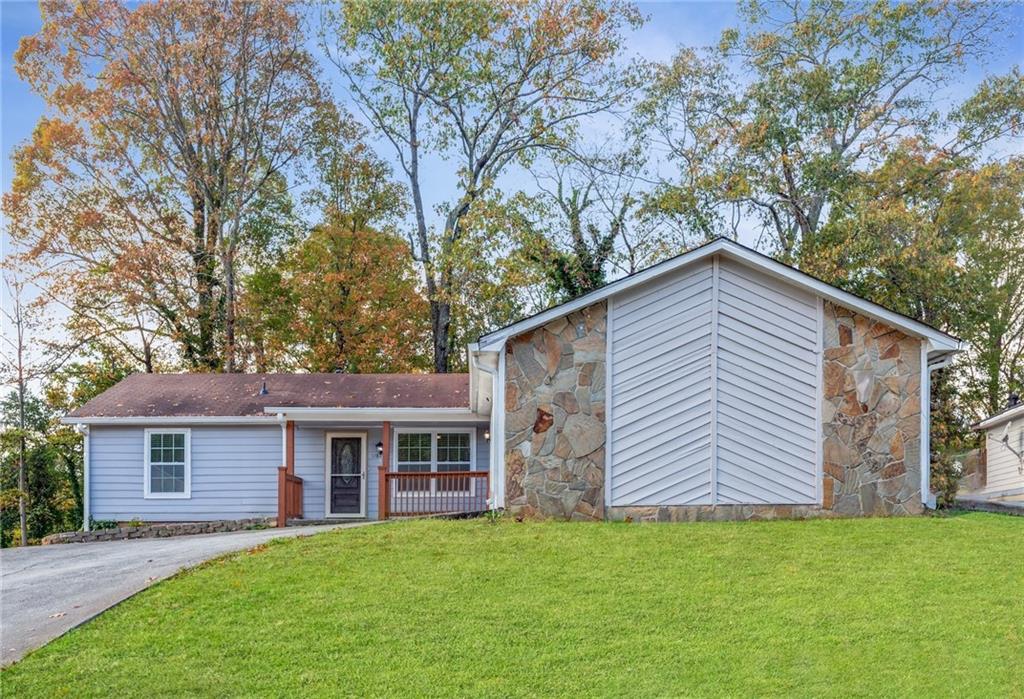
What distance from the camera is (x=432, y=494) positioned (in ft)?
60.2

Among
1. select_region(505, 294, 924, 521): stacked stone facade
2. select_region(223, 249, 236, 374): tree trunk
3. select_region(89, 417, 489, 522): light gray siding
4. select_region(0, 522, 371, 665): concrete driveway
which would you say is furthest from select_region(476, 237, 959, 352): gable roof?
select_region(223, 249, 236, 374): tree trunk

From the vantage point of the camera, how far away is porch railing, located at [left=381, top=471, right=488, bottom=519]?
18.1m

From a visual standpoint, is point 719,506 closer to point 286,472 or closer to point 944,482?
point 944,482

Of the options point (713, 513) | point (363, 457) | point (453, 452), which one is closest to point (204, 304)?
point (363, 457)

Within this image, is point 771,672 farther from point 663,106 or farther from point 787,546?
point 663,106

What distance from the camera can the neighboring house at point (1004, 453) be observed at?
23969 millimetres

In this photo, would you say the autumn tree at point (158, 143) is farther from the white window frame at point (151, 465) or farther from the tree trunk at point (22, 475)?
the white window frame at point (151, 465)

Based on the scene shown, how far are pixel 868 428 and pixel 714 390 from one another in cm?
224

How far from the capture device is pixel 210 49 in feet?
86.4

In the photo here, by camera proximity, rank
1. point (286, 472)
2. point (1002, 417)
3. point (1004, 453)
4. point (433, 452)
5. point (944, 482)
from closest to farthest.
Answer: point (944, 482)
point (286, 472)
point (433, 452)
point (1002, 417)
point (1004, 453)

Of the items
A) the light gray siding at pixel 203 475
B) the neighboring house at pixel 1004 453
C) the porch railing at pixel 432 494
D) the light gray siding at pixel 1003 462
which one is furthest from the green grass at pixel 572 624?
the light gray siding at pixel 1003 462

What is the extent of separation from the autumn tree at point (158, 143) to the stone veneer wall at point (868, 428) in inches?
713

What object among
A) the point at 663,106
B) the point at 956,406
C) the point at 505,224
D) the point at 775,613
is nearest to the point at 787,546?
the point at 775,613

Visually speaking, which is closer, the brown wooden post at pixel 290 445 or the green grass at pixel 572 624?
the green grass at pixel 572 624
